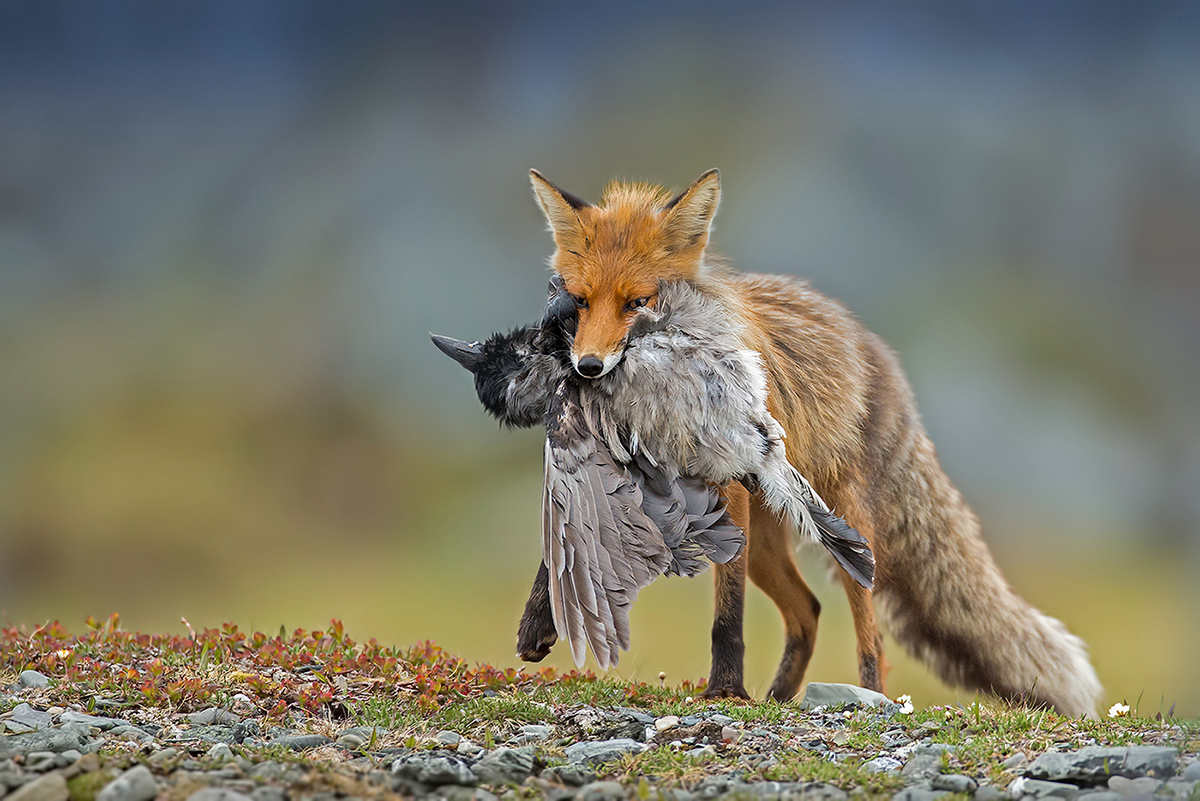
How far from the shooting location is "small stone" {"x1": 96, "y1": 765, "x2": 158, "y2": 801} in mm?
2918

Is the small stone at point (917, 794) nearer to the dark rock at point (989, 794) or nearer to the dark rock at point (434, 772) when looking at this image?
the dark rock at point (989, 794)

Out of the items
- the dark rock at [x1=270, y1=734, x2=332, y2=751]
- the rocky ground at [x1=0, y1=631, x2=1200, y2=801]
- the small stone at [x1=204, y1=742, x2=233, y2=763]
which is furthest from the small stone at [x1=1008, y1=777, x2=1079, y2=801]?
the small stone at [x1=204, y1=742, x2=233, y2=763]

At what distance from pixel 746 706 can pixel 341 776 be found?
2064 millimetres

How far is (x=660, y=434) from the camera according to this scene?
4602mm

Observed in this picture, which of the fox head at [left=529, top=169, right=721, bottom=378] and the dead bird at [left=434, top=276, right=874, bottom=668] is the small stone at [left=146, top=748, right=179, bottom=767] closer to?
the dead bird at [left=434, top=276, right=874, bottom=668]

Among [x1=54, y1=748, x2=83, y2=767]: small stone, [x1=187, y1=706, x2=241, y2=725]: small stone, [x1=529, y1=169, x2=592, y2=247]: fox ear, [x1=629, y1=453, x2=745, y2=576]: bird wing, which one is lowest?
[x1=54, y1=748, x2=83, y2=767]: small stone

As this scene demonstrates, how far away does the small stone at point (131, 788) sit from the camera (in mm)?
2918

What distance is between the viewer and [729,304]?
4945 mm

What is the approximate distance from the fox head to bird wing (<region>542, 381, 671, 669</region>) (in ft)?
1.29

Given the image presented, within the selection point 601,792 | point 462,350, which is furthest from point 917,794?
point 462,350

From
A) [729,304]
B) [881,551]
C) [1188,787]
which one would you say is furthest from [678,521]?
[1188,787]

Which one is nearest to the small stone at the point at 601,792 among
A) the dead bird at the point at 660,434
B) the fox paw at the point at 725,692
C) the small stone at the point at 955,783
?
A: the small stone at the point at 955,783

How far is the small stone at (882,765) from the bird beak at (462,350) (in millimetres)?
2645

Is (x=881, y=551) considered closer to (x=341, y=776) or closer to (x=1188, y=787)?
(x=1188, y=787)
